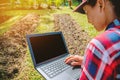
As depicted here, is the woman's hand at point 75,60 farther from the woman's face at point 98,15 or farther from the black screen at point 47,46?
the woman's face at point 98,15

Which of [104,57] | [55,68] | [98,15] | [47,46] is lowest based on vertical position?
[55,68]

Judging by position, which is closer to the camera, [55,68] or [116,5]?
[116,5]

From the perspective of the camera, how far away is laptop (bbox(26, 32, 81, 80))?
1.33 metres

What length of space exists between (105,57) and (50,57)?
84cm

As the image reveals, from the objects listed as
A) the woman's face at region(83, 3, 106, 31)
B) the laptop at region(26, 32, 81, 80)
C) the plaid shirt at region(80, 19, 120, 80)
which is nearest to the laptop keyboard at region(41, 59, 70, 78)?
the laptop at region(26, 32, 81, 80)

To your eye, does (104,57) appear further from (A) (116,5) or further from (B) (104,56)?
(A) (116,5)

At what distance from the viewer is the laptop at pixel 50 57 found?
1333 mm

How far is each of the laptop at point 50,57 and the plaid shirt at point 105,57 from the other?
1.83 feet

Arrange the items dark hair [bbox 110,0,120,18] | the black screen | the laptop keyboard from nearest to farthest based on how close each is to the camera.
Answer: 1. dark hair [bbox 110,0,120,18]
2. the laptop keyboard
3. the black screen

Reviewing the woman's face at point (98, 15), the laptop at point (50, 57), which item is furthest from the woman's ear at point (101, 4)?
the laptop at point (50, 57)

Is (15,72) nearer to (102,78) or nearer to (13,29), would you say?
(13,29)

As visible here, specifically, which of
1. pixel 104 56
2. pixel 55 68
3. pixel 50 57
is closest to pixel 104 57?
pixel 104 56

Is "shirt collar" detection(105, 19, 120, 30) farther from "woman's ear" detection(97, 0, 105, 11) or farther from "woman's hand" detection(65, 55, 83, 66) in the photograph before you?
"woman's hand" detection(65, 55, 83, 66)

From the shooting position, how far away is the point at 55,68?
139 centimetres
